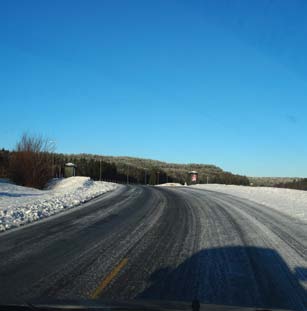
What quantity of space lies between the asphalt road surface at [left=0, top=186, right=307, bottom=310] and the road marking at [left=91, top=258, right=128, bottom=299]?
0.02 m

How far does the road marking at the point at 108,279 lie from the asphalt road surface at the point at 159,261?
0.05ft

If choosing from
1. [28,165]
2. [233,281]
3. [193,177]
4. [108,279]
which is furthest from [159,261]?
[193,177]

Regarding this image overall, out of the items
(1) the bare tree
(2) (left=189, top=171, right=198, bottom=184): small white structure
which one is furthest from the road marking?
(2) (left=189, top=171, right=198, bottom=184): small white structure

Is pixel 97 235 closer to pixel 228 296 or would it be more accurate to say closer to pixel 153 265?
pixel 153 265

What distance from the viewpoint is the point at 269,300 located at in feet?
20.6

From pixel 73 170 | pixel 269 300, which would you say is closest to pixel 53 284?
pixel 269 300

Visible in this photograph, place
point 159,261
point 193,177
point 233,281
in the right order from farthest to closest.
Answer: point 193,177, point 159,261, point 233,281

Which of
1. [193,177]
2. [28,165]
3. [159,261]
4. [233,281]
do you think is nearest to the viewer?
[233,281]

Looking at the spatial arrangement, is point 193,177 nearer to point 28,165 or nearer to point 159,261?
point 28,165

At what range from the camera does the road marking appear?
645cm

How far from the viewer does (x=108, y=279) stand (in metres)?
7.35

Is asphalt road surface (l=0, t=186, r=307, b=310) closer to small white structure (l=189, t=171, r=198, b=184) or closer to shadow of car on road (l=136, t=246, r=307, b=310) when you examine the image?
shadow of car on road (l=136, t=246, r=307, b=310)

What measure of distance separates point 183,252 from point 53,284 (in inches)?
139

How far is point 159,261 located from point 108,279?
5.58 ft
